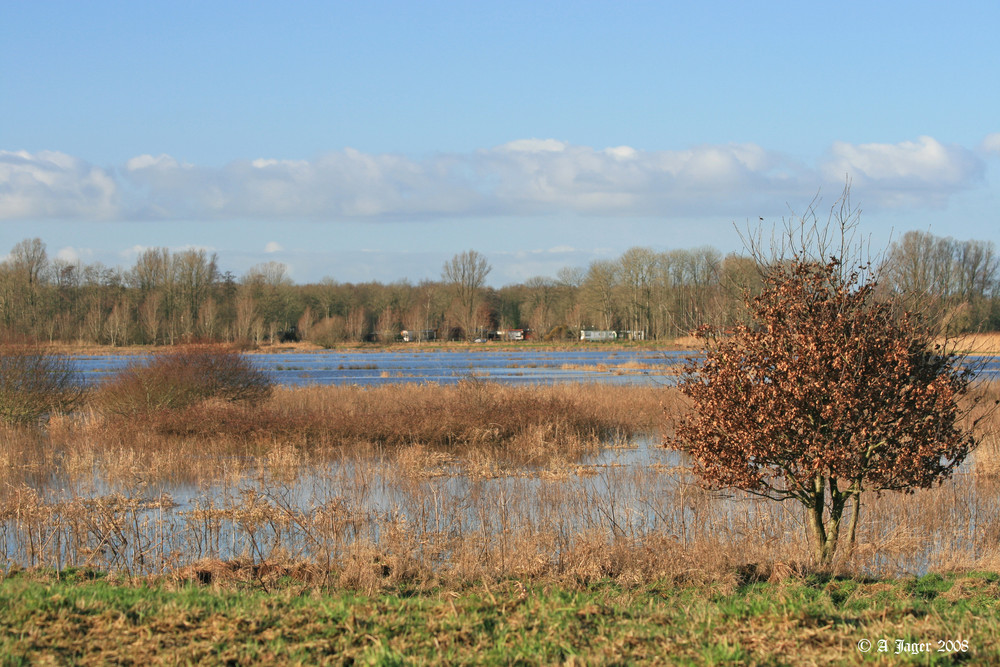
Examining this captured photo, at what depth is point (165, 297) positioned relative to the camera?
263 feet

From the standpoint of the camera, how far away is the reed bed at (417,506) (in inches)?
348

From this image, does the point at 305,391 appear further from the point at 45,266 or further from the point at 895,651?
the point at 45,266

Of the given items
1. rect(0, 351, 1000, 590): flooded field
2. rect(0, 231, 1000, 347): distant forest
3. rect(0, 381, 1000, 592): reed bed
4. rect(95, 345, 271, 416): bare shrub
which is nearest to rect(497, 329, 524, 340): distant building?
rect(0, 231, 1000, 347): distant forest

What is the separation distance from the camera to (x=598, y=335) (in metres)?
97.2

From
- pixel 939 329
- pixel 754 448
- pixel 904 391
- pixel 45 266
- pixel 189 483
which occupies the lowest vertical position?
pixel 189 483

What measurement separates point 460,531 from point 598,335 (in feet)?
287

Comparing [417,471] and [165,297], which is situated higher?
[165,297]

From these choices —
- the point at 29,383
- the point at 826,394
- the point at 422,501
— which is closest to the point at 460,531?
the point at 422,501

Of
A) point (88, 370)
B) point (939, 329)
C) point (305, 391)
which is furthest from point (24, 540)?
point (88, 370)

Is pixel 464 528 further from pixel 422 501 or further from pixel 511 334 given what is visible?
pixel 511 334

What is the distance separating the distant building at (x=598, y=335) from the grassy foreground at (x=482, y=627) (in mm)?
85808

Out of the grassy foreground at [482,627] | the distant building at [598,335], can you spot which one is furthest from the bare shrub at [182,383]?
the distant building at [598,335]

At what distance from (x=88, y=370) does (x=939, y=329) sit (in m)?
47.3

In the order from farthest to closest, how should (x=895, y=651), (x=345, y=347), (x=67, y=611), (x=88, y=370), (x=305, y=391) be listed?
(x=345, y=347), (x=88, y=370), (x=305, y=391), (x=67, y=611), (x=895, y=651)
